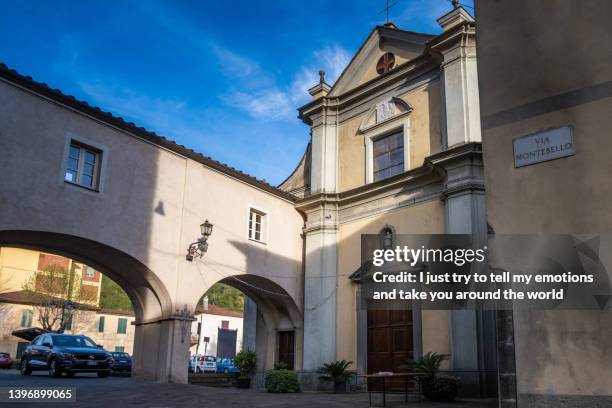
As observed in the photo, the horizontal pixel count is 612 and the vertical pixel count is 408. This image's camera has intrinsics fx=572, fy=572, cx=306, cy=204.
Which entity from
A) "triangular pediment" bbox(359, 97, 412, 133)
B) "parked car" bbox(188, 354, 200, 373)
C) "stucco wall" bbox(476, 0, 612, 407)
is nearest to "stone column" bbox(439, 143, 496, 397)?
"triangular pediment" bbox(359, 97, 412, 133)

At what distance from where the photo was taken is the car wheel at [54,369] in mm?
15383

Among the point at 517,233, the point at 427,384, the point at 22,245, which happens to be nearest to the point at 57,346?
the point at 22,245

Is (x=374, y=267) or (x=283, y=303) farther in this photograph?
(x=283, y=303)

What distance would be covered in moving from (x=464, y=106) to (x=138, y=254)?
903 cm

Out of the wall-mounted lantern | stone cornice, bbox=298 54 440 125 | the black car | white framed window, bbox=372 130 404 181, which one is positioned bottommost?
the black car

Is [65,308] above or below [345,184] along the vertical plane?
below

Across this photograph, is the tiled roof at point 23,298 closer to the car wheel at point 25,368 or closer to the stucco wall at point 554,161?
the car wheel at point 25,368

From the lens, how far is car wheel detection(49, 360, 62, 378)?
15.4 meters

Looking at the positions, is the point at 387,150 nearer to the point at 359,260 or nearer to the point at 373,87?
the point at 373,87

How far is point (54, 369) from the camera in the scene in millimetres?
15438

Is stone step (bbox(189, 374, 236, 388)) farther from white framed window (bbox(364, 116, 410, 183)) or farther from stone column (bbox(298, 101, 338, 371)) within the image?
white framed window (bbox(364, 116, 410, 183))

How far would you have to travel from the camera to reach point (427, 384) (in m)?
12.0

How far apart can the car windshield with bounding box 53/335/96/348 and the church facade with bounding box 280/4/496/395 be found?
21.4 ft

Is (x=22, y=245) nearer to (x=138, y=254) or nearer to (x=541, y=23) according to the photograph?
(x=138, y=254)
